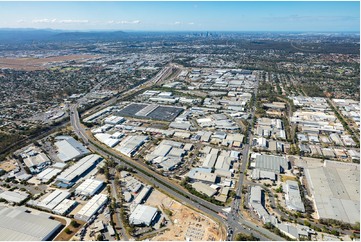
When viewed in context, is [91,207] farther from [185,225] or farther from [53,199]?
[185,225]

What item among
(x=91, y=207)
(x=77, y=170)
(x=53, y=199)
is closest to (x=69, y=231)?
(x=91, y=207)

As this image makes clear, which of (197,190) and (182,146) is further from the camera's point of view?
(182,146)

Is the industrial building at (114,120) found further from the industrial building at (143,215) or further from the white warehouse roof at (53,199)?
the industrial building at (143,215)

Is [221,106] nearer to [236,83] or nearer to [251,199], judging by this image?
[236,83]

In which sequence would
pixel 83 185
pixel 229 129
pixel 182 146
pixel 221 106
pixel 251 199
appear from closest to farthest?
pixel 251 199
pixel 83 185
pixel 182 146
pixel 229 129
pixel 221 106

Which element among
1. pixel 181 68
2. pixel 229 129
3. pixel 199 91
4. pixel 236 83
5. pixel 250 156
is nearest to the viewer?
pixel 250 156

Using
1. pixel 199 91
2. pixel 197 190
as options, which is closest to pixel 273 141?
pixel 197 190
